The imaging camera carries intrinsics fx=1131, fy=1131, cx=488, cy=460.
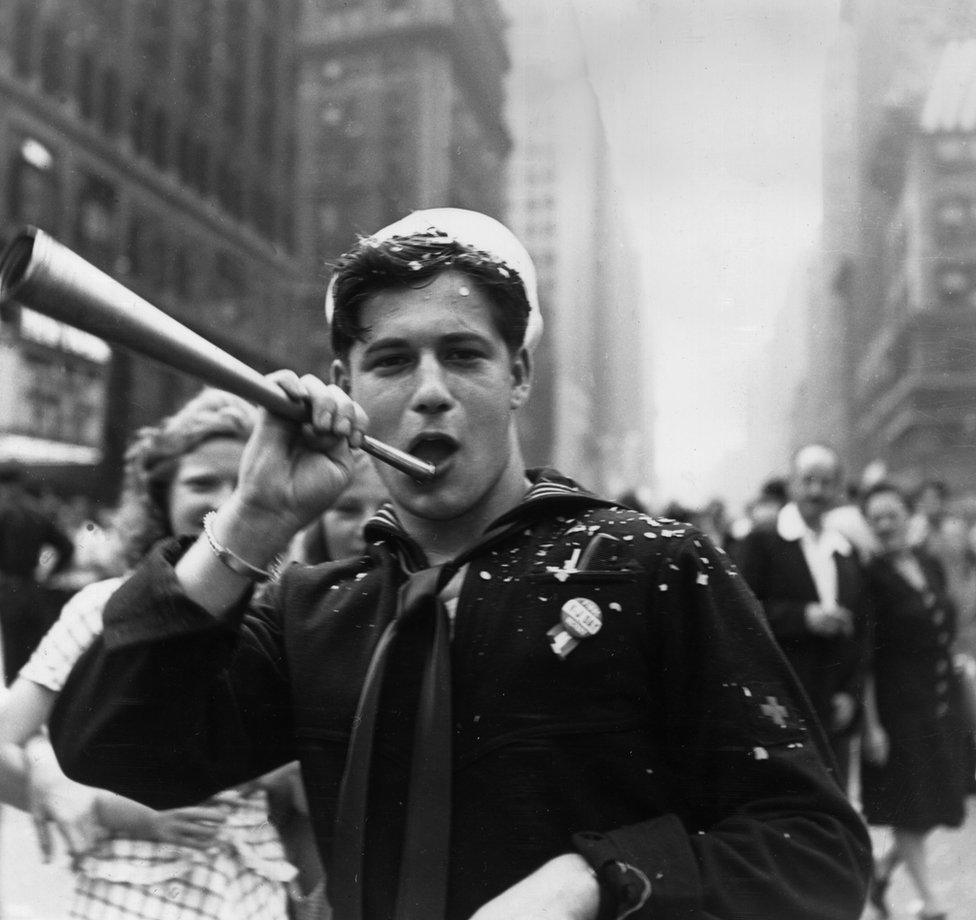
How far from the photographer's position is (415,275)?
1359mm

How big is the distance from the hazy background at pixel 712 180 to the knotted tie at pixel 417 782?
867 millimetres

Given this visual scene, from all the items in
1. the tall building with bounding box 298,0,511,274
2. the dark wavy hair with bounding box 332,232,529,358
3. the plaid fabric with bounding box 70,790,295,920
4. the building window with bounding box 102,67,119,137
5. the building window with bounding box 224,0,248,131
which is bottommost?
the plaid fabric with bounding box 70,790,295,920

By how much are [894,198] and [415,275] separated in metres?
1.35

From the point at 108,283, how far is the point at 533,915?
2.23 ft

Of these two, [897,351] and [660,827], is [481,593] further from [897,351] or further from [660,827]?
[897,351]

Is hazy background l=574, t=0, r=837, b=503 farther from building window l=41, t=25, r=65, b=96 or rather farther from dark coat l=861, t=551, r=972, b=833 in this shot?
building window l=41, t=25, r=65, b=96

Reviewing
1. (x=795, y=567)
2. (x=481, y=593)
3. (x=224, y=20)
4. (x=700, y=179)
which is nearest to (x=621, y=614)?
(x=481, y=593)

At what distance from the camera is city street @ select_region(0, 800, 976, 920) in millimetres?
3369

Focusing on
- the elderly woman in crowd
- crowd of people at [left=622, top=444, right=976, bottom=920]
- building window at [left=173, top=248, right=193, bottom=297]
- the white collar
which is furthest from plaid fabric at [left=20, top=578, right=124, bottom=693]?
building window at [left=173, top=248, right=193, bottom=297]

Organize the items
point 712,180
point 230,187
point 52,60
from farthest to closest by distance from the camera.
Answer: point 52,60 → point 230,187 → point 712,180

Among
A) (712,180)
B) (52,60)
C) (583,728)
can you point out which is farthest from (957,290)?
(52,60)

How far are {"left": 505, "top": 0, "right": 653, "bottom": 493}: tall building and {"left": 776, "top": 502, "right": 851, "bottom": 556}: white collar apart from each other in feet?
6.16

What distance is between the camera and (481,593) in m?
1.28

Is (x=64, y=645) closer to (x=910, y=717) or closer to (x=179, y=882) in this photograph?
(x=179, y=882)
